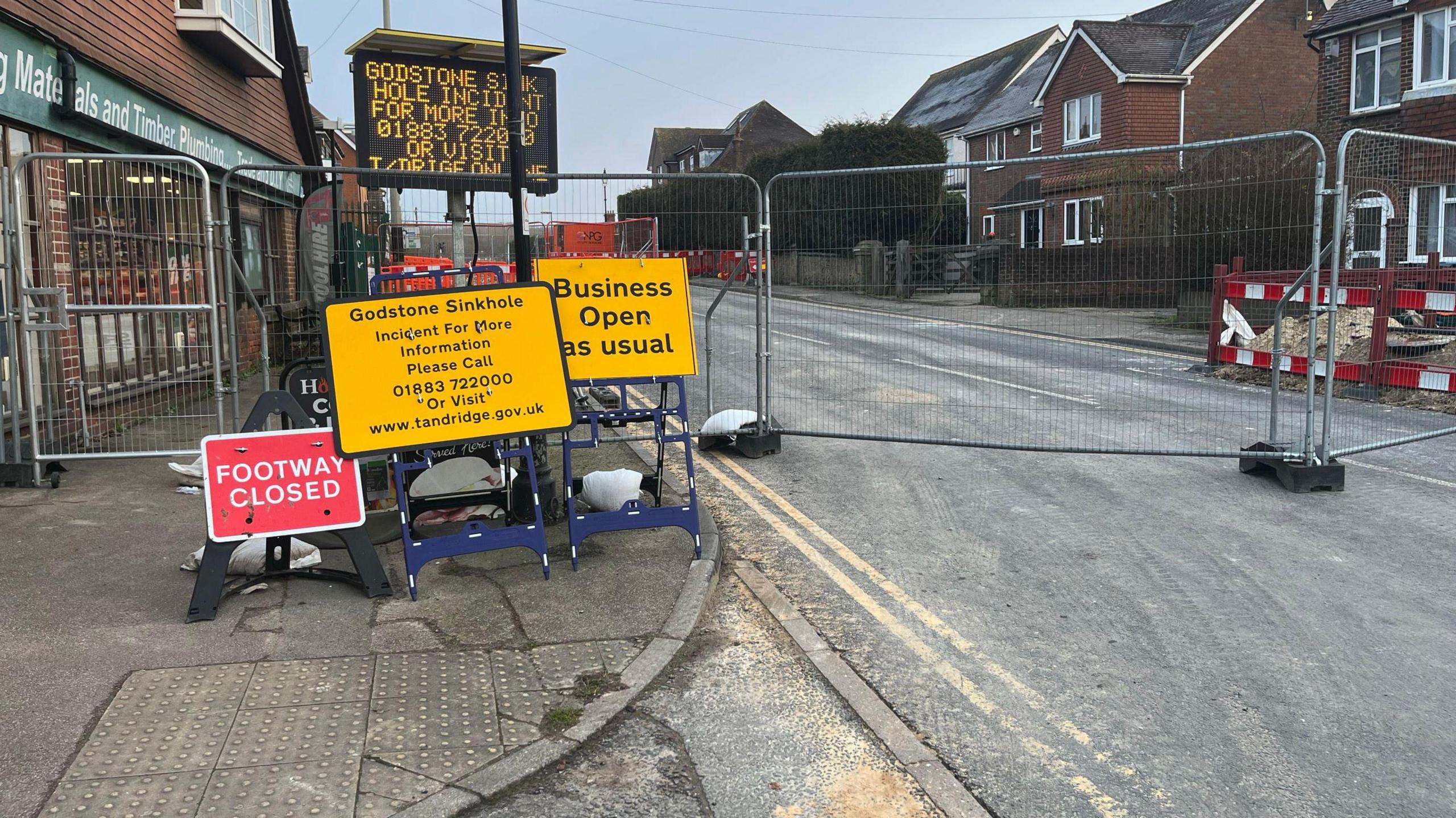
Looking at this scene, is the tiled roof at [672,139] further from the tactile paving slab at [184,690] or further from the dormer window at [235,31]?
the tactile paving slab at [184,690]

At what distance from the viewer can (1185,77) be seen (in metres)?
34.9

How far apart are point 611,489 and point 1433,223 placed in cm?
818

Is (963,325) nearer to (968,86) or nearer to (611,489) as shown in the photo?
(611,489)

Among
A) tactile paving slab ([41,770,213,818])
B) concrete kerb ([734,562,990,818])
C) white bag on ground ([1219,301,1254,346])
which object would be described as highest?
white bag on ground ([1219,301,1254,346])

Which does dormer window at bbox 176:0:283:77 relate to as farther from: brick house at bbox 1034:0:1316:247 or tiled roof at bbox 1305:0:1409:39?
brick house at bbox 1034:0:1316:247

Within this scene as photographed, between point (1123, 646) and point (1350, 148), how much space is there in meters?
5.13

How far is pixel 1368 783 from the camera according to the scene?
3967 millimetres

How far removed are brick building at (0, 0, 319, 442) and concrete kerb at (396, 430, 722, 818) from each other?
14.9 ft

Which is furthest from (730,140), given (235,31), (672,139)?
(235,31)

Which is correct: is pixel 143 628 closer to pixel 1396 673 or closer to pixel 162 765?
pixel 162 765

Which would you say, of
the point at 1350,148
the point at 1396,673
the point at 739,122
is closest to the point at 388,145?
the point at 1350,148

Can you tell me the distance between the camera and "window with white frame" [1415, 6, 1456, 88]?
22.4 meters

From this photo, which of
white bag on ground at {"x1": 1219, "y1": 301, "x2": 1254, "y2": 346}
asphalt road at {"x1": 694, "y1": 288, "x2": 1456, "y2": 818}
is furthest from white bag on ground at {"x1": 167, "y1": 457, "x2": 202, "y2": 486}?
white bag on ground at {"x1": 1219, "y1": 301, "x2": 1254, "y2": 346}

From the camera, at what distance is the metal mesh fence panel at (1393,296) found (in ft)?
28.0
